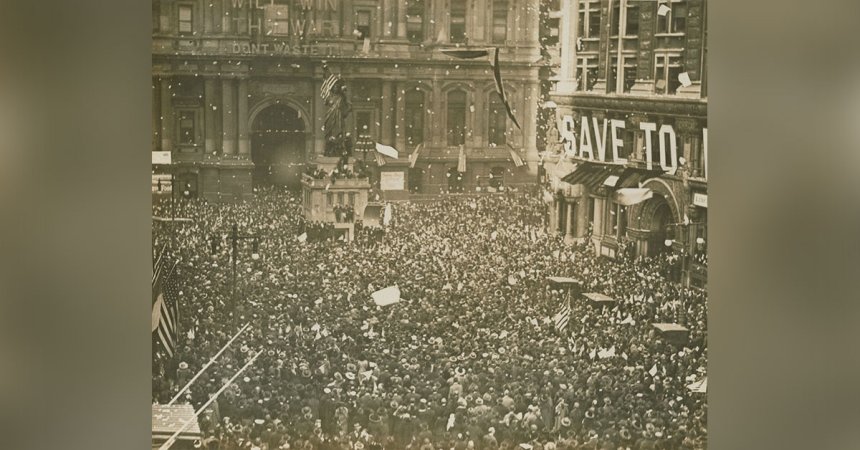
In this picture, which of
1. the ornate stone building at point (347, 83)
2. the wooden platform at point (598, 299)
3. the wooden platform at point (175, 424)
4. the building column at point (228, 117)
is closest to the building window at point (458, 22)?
the ornate stone building at point (347, 83)

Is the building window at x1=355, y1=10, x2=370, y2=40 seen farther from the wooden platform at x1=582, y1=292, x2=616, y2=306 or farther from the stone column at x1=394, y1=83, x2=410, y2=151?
the wooden platform at x1=582, y1=292, x2=616, y2=306

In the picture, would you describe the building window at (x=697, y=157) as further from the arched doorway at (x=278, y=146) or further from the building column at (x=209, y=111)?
the building column at (x=209, y=111)

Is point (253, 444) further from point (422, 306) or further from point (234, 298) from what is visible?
point (422, 306)

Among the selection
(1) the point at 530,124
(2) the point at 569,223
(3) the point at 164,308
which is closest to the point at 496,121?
(1) the point at 530,124
